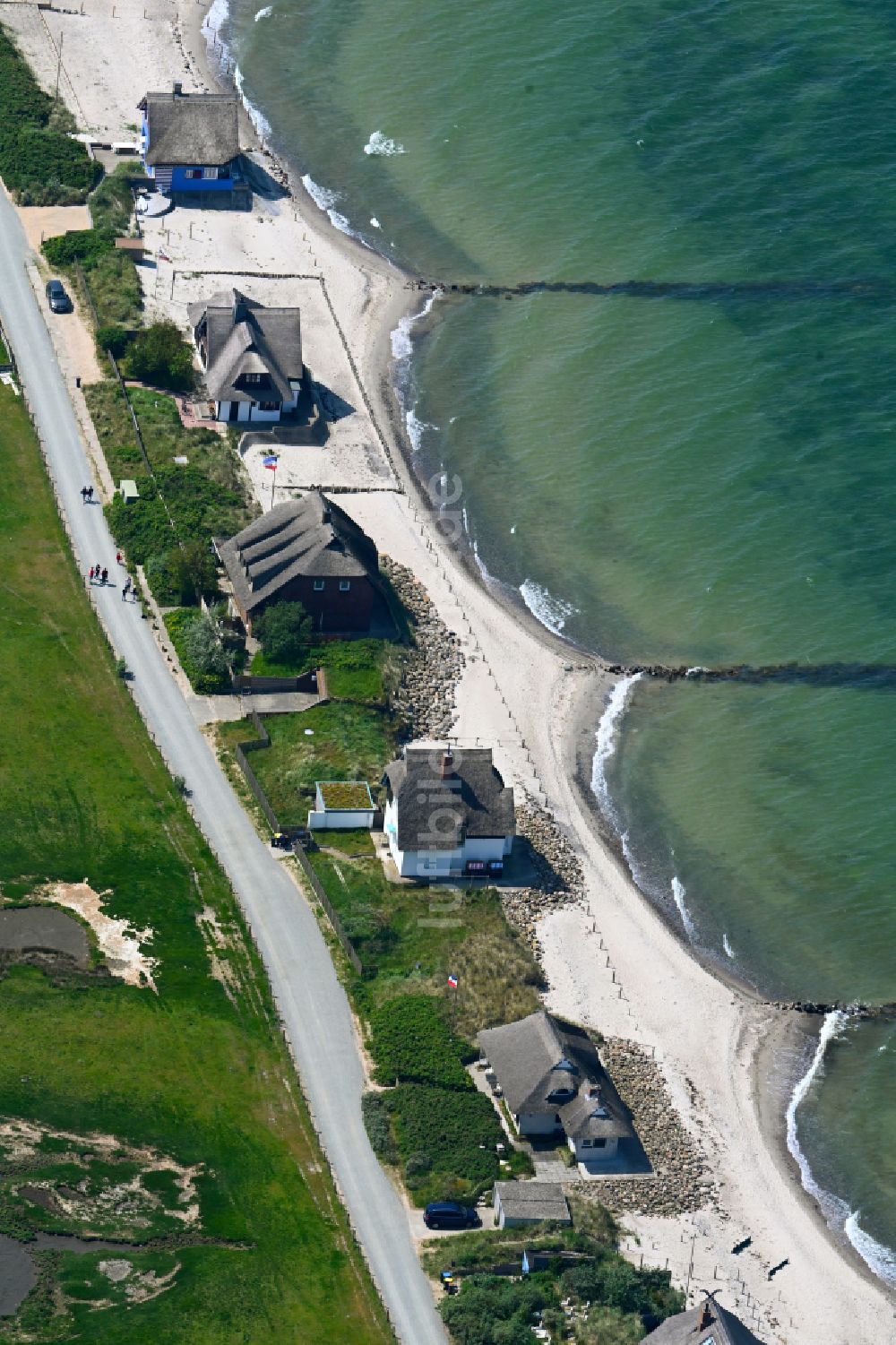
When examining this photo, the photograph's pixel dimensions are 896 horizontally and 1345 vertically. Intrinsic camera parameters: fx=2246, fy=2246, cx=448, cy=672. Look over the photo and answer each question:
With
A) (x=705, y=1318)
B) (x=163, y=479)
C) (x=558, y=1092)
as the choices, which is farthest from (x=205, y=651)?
(x=705, y=1318)

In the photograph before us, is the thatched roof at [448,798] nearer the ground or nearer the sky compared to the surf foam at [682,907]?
nearer the sky

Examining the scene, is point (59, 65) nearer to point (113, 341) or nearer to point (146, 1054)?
point (113, 341)

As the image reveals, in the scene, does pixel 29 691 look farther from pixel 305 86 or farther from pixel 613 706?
pixel 305 86

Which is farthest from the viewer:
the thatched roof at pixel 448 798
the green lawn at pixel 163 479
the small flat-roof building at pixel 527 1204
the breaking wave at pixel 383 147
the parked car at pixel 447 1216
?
the breaking wave at pixel 383 147

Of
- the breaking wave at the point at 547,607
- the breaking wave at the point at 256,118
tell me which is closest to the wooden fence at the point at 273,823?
the breaking wave at the point at 547,607

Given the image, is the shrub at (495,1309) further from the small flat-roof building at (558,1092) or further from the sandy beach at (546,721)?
the small flat-roof building at (558,1092)

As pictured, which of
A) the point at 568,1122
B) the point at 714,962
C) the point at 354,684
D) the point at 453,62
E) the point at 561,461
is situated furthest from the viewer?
the point at 453,62

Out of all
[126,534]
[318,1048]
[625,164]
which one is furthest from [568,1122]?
[625,164]
